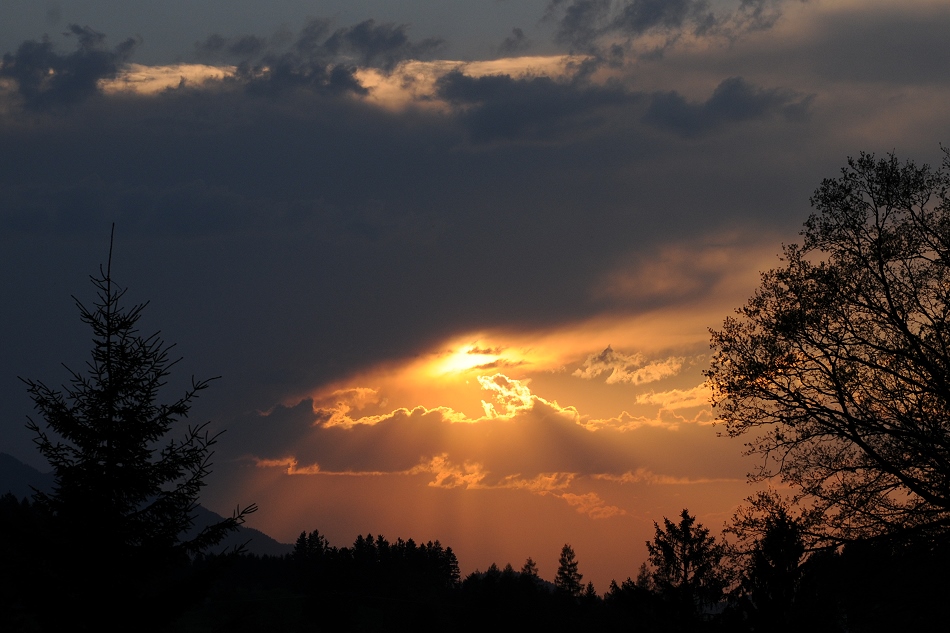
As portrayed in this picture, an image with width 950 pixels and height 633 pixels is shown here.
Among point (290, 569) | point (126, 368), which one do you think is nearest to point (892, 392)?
point (126, 368)

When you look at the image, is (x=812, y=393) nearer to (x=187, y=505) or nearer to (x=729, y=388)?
(x=729, y=388)

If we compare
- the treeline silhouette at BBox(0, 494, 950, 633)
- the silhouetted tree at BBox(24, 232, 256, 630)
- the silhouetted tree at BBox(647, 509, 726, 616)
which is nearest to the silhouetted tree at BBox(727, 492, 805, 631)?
the treeline silhouette at BBox(0, 494, 950, 633)

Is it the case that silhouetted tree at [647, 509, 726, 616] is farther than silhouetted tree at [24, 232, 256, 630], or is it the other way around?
silhouetted tree at [647, 509, 726, 616]

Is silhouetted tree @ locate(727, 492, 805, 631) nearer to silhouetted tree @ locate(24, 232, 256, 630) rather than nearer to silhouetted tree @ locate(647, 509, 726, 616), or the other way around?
silhouetted tree @ locate(24, 232, 256, 630)

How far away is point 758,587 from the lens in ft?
68.7

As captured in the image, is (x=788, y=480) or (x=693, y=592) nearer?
(x=788, y=480)

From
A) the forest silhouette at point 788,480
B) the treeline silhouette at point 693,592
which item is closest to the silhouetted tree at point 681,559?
the treeline silhouette at point 693,592

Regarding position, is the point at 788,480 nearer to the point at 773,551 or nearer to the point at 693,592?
the point at 773,551

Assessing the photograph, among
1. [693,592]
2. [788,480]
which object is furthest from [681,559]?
[788,480]

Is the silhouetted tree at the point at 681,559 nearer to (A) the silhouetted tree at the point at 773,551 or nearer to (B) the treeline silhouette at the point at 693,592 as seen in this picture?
A: (B) the treeline silhouette at the point at 693,592

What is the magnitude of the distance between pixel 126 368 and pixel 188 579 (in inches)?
218

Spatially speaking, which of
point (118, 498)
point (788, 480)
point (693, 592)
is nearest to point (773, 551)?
point (788, 480)

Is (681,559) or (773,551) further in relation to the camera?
(681,559)

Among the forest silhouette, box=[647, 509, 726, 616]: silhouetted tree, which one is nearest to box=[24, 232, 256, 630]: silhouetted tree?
the forest silhouette
